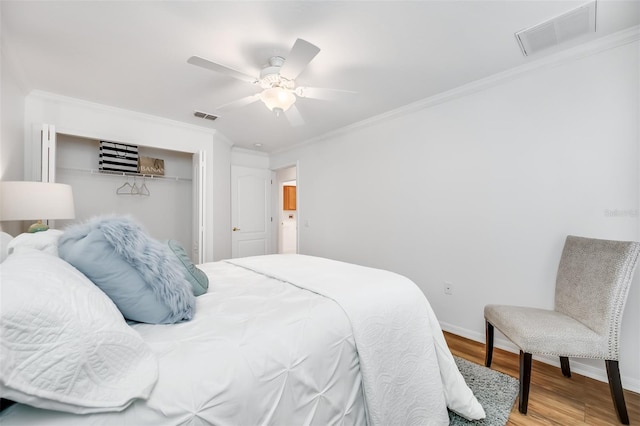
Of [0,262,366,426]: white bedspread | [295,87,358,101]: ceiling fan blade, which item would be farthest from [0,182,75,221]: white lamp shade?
[295,87,358,101]: ceiling fan blade

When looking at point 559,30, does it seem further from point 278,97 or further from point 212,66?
point 212,66

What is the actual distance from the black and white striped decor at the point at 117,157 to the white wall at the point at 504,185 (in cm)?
280

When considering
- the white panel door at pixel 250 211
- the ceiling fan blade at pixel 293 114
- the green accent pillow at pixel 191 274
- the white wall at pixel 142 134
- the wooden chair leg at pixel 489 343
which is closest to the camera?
the green accent pillow at pixel 191 274

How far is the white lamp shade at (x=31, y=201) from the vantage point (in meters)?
1.98

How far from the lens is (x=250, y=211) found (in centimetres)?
489

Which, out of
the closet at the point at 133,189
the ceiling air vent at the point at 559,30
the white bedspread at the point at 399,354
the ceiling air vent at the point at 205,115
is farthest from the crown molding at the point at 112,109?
the ceiling air vent at the point at 559,30

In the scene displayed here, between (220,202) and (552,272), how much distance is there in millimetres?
3889

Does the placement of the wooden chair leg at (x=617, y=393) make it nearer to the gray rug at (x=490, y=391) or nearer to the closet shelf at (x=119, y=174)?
the gray rug at (x=490, y=391)

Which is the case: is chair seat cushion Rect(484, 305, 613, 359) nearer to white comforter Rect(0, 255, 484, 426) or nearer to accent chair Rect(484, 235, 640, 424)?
accent chair Rect(484, 235, 640, 424)

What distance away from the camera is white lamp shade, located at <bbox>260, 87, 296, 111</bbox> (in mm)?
2098

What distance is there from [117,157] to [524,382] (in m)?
4.37

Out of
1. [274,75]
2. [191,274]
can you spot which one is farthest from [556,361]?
[274,75]

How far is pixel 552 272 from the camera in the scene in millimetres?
2191

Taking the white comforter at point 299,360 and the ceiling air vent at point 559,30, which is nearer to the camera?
the white comforter at point 299,360
